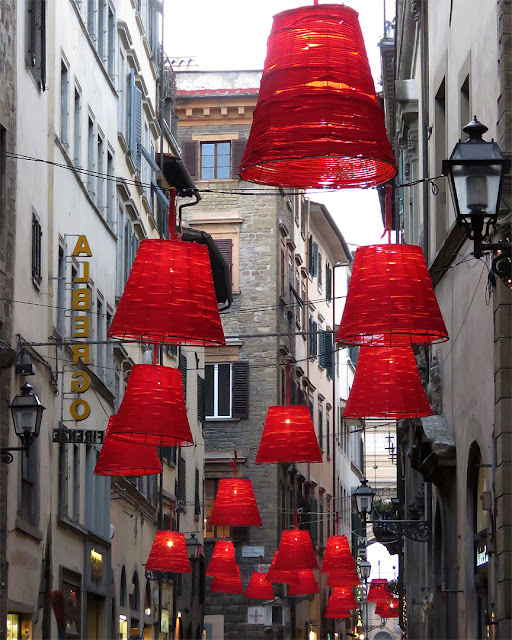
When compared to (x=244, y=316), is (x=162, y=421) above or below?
below

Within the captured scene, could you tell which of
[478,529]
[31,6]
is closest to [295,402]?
[31,6]

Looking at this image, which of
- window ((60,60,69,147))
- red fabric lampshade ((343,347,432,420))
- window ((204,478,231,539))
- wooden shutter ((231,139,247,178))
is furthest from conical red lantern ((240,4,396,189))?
wooden shutter ((231,139,247,178))

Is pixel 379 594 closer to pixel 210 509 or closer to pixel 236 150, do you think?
pixel 210 509

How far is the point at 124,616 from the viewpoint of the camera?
3198 centimetres

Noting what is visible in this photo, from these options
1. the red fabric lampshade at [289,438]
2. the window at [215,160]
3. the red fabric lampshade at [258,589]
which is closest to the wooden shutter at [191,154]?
the window at [215,160]

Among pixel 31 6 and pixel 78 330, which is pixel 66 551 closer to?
pixel 78 330

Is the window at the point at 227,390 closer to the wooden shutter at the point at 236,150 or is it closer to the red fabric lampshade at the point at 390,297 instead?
the wooden shutter at the point at 236,150

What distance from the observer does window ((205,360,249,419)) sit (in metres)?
48.6

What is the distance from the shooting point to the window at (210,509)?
47.0 metres

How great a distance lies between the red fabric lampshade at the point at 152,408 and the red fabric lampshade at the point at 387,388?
178cm

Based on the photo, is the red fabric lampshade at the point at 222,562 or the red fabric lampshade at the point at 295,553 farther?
the red fabric lampshade at the point at 222,562

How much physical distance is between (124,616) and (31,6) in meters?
14.4

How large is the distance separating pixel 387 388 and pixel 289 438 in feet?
14.4

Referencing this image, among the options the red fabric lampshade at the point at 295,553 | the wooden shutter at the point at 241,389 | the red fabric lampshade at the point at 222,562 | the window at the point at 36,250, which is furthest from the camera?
the wooden shutter at the point at 241,389
